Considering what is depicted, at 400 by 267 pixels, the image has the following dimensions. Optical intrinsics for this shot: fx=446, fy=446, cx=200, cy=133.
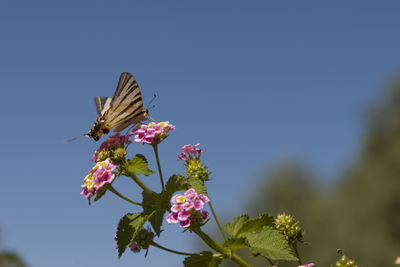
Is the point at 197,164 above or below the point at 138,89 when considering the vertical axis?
below

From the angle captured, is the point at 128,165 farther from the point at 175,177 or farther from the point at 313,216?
the point at 313,216

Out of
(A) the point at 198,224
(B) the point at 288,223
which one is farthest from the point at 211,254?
(B) the point at 288,223

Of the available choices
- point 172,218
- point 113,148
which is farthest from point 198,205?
point 113,148

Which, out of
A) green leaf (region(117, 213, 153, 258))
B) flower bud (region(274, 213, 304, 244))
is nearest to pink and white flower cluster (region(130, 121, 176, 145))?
green leaf (region(117, 213, 153, 258))

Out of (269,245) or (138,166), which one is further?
(138,166)

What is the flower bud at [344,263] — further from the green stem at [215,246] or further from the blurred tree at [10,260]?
the blurred tree at [10,260]

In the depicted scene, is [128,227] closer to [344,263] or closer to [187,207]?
[187,207]

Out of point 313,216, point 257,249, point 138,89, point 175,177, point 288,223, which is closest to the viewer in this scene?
point 257,249

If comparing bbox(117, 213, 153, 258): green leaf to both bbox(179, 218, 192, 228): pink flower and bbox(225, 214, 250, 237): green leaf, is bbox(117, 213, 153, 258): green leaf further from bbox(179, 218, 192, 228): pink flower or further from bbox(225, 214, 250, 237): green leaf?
bbox(225, 214, 250, 237): green leaf
